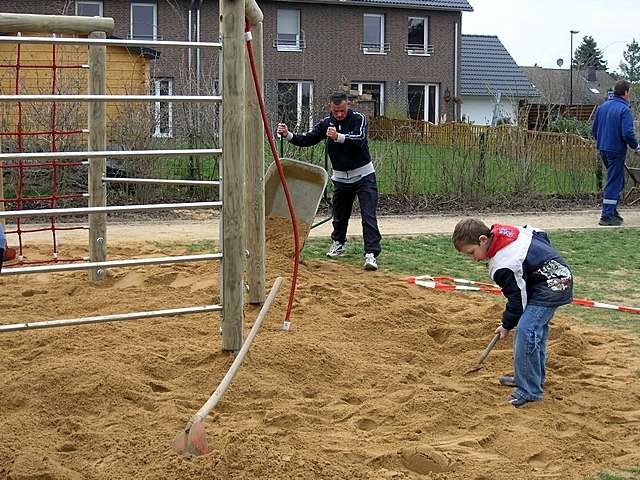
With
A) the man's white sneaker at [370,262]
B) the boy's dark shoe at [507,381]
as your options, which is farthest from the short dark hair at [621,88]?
the boy's dark shoe at [507,381]

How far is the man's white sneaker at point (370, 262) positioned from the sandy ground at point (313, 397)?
1.80 meters

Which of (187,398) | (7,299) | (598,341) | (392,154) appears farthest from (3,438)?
(392,154)

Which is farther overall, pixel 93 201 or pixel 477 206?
pixel 477 206

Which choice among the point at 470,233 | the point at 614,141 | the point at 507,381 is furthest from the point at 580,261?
the point at 470,233

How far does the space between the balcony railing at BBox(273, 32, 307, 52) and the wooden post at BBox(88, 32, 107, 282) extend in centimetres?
2929

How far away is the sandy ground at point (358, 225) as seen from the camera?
1153 centimetres

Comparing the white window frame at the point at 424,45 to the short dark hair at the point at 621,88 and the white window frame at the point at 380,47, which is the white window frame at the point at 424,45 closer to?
the white window frame at the point at 380,47

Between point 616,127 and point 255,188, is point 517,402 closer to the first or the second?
point 255,188

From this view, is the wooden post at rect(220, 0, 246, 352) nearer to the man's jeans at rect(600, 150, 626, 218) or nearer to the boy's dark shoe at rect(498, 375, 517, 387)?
the boy's dark shoe at rect(498, 375, 517, 387)

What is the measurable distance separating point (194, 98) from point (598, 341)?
3365mm

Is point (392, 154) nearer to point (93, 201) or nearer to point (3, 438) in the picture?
point (93, 201)

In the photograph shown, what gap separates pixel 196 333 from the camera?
6562mm

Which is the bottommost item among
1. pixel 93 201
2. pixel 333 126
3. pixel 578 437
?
pixel 578 437

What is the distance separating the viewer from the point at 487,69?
45.2 metres
